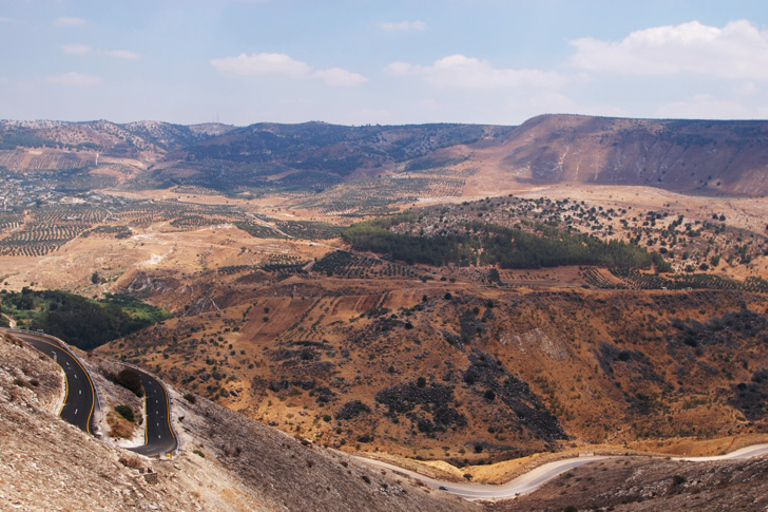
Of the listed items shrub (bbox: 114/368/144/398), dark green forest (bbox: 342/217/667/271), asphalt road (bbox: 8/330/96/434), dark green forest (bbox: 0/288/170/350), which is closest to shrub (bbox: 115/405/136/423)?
asphalt road (bbox: 8/330/96/434)

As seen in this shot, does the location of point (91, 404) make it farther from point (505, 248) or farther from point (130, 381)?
point (505, 248)

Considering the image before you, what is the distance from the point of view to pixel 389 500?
3359 centimetres

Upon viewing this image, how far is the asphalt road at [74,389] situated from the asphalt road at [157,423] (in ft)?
9.67

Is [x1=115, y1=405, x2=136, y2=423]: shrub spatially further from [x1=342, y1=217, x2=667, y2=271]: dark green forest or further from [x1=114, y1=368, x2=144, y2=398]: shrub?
[x1=342, y1=217, x2=667, y2=271]: dark green forest

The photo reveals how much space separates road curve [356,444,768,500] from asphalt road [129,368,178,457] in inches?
710

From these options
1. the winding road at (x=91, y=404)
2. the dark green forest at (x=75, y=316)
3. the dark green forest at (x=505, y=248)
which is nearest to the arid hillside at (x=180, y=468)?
the winding road at (x=91, y=404)

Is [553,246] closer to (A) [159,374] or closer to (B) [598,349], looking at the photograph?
(B) [598,349]

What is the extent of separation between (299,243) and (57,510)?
122m

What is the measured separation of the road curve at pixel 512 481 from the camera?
4128 cm

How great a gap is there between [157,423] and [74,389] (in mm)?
5037

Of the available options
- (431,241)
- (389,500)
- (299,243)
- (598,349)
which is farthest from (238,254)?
(389,500)

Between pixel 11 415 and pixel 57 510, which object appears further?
pixel 11 415

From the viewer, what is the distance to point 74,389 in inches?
1131

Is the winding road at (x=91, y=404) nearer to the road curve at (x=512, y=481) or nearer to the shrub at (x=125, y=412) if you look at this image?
the shrub at (x=125, y=412)
